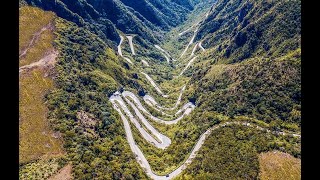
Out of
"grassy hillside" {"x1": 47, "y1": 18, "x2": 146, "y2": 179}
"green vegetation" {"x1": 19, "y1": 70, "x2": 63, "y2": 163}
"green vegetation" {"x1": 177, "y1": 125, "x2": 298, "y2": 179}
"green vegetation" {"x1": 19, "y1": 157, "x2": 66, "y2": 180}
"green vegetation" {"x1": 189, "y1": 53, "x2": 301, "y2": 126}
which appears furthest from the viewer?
"green vegetation" {"x1": 189, "y1": 53, "x2": 301, "y2": 126}

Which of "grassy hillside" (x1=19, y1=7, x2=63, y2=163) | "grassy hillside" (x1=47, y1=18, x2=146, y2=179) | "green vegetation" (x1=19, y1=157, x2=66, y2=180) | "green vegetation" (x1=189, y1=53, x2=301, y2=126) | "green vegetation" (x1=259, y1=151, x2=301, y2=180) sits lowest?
"green vegetation" (x1=189, y1=53, x2=301, y2=126)

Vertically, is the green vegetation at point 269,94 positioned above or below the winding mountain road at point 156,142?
below

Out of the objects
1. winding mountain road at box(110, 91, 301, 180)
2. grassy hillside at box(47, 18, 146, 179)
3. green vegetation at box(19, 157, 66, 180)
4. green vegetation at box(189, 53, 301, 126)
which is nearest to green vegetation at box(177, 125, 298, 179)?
winding mountain road at box(110, 91, 301, 180)

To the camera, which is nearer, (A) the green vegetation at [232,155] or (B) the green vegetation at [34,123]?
(A) the green vegetation at [232,155]

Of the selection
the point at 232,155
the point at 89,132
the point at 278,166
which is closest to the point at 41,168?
the point at 89,132

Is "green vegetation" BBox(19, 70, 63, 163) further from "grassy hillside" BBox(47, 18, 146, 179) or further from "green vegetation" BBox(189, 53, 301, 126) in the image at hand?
"green vegetation" BBox(189, 53, 301, 126)

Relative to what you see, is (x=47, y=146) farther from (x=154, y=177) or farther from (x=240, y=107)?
(x=240, y=107)

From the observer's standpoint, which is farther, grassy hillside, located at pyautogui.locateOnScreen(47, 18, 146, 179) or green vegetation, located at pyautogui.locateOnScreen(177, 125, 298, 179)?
grassy hillside, located at pyautogui.locateOnScreen(47, 18, 146, 179)

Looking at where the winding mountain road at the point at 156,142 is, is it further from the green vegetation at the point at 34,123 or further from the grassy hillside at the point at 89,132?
the green vegetation at the point at 34,123

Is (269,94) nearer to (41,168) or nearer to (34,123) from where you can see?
(34,123)

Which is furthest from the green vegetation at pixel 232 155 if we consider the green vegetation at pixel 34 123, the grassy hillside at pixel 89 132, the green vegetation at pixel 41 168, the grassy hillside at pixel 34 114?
the grassy hillside at pixel 34 114

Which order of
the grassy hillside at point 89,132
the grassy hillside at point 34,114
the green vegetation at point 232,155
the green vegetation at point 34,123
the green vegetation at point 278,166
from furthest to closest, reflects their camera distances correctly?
the grassy hillside at point 89,132 < the grassy hillside at point 34,114 < the green vegetation at point 34,123 < the green vegetation at point 232,155 < the green vegetation at point 278,166
